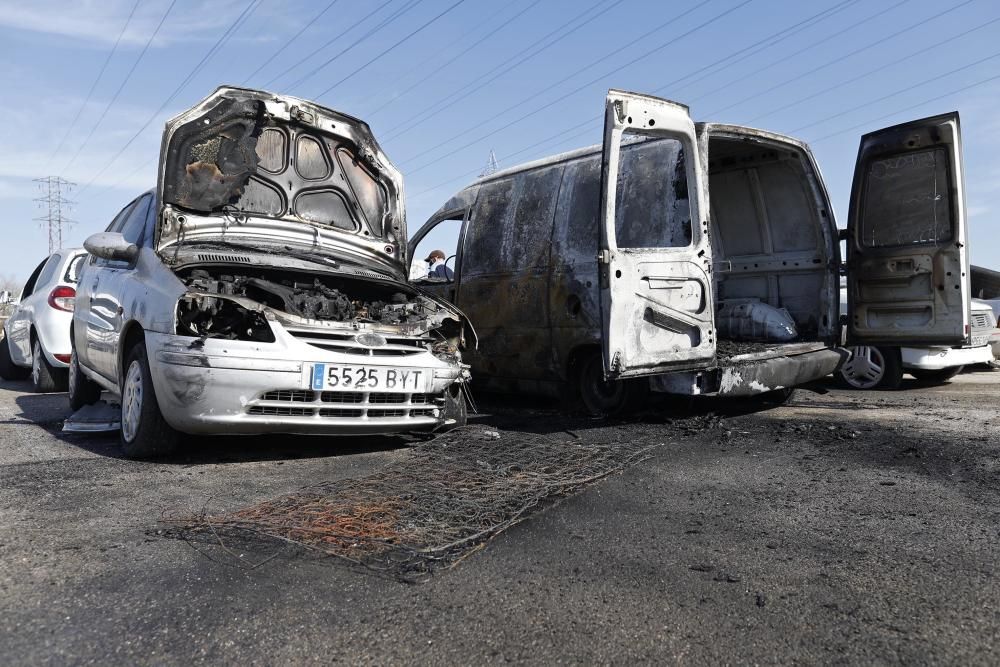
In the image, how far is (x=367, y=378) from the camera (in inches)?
174

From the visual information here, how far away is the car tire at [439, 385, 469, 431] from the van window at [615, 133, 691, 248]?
1659 mm

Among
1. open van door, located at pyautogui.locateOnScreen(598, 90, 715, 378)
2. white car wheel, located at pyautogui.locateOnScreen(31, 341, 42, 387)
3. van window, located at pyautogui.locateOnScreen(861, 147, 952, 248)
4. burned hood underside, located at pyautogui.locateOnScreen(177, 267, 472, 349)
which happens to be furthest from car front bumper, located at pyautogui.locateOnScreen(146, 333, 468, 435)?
white car wheel, located at pyautogui.locateOnScreen(31, 341, 42, 387)

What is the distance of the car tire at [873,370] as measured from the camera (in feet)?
25.6

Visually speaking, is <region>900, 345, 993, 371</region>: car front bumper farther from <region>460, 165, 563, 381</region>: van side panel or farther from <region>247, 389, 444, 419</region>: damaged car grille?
<region>247, 389, 444, 419</region>: damaged car grille

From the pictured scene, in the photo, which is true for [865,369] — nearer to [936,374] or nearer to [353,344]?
[936,374]

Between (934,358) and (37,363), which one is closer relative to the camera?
(934,358)

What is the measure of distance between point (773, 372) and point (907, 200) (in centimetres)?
214

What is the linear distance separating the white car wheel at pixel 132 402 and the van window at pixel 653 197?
3351mm

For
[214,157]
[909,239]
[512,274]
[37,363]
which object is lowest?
[37,363]

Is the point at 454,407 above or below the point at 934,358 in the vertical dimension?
below

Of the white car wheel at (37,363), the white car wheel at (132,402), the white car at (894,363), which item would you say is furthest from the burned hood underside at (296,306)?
the white car wheel at (37,363)

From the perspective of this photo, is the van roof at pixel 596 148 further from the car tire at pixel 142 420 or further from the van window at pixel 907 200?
the car tire at pixel 142 420

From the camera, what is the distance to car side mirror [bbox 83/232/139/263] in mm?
4918

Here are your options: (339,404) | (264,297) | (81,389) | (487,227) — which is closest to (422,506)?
(339,404)
